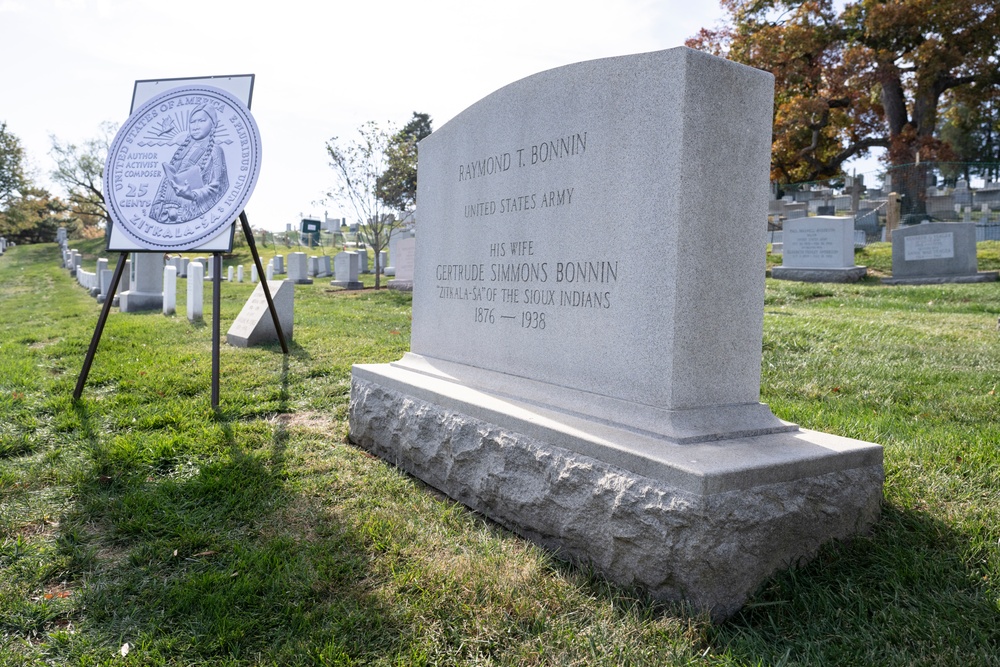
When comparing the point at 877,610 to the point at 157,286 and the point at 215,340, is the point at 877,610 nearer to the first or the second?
the point at 215,340

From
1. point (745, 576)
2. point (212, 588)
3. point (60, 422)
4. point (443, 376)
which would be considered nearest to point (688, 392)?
point (745, 576)

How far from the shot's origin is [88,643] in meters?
2.26

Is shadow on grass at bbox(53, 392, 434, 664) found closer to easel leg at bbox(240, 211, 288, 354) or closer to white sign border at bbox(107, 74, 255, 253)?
white sign border at bbox(107, 74, 255, 253)

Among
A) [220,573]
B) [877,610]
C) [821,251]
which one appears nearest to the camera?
[877,610]

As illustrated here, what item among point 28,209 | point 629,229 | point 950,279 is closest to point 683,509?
point 629,229

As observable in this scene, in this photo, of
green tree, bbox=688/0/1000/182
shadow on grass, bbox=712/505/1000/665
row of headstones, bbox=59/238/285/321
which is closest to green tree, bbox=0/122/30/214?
row of headstones, bbox=59/238/285/321

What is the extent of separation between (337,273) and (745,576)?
18.1 metres

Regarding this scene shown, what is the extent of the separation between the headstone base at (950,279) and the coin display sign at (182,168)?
13622mm

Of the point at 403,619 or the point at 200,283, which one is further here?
the point at 200,283

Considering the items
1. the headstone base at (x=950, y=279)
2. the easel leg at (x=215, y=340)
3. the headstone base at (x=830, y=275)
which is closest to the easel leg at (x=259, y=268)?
the easel leg at (x=215, y=340)

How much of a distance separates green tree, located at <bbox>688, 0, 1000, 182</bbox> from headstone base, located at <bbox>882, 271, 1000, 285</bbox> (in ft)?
36.7

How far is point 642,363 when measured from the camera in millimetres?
2820

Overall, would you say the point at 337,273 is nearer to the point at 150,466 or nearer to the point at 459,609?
the point at 150,466

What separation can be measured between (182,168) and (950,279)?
1443cm
